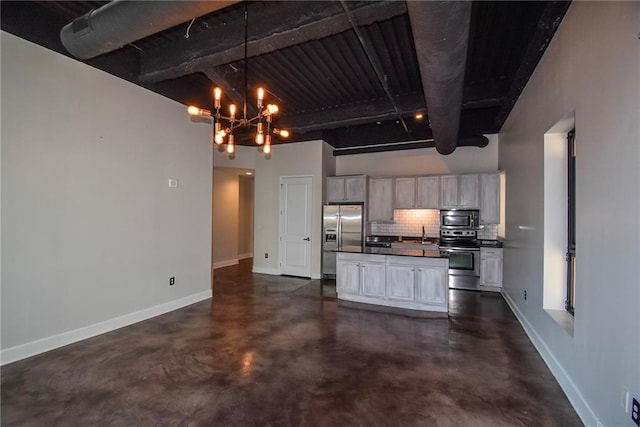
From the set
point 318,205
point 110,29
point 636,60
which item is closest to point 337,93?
point 318,205

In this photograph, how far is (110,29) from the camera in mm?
2537

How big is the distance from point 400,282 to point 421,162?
3.35m

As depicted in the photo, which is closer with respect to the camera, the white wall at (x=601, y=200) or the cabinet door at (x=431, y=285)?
the white wall at (x=601, y=200)

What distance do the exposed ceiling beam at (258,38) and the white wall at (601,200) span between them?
143cm

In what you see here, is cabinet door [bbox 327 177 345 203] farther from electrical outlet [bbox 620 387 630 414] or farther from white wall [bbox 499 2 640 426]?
electrical outlet [bbox 620 387 630 414]

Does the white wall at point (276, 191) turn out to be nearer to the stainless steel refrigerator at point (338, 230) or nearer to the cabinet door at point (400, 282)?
the stainless steel refrigerator at point (338, 230)

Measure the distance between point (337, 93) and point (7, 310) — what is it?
15.8 feet

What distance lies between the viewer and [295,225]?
7070 mm

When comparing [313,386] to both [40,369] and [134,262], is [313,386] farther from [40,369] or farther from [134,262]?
[134,262]

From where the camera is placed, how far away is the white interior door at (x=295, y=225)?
6.93 metres

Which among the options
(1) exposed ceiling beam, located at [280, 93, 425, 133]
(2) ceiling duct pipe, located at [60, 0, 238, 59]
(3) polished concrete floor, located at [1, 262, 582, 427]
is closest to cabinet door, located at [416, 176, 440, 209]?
(1) exposed ceiling beam, located at [280, 93, 425, 133]

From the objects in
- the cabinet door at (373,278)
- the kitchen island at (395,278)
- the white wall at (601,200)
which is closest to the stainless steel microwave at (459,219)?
the kitchen island at (395,278)

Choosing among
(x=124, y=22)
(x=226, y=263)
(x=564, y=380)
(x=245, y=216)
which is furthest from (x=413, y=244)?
(x=124, y=22)

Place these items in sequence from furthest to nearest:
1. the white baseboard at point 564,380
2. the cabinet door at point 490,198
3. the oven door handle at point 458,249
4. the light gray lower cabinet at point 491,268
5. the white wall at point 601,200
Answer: the cabinet door at point 490,198 → the oven door handle at point 458,249 → the light gray lower cabinet at point 491,268 → the white baseboard at point 564,380 → the white wall at point 601,200
